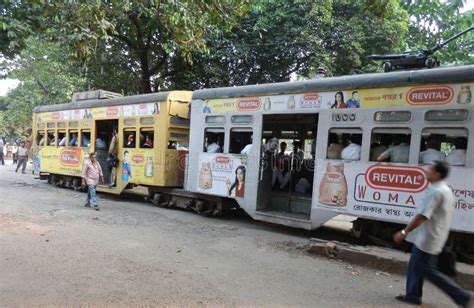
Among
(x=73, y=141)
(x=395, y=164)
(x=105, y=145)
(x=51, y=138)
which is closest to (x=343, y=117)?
(x=395, y=164)

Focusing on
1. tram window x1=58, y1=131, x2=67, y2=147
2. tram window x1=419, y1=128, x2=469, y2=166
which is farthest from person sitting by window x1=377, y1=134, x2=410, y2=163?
tram window x1=58, y1=131, x2=67, y2=147

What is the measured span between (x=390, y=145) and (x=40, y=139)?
14297 millimetres

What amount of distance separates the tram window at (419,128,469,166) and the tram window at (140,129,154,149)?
24.2ft

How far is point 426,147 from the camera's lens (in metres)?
7.06

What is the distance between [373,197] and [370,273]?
160cm

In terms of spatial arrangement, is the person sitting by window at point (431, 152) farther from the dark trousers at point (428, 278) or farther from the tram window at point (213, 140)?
the tram window at point (213, 140)

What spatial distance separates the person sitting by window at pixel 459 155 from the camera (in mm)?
6613

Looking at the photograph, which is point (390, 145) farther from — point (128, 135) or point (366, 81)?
point (128, 135)

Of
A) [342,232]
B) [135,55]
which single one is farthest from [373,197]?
[135,55]

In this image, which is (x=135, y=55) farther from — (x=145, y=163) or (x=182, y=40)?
(x=182, y=40)

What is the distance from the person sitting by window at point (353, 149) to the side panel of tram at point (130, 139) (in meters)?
5.20

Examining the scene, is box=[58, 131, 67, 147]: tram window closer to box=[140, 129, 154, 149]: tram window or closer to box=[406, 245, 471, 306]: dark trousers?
box=[140, 129, 154, 149]: tram window

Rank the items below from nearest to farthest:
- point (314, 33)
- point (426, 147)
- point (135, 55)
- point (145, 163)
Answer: point (426, 147) < point (145, 163) < point (314, 33) < point (135, 55)

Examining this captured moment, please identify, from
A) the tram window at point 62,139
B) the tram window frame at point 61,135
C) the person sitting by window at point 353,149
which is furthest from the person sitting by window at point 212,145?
the tram window at point 62,139
